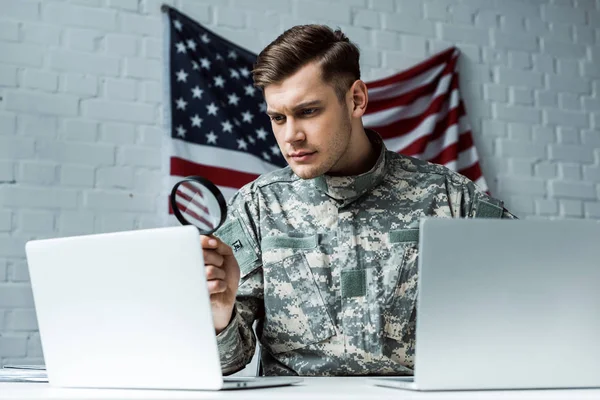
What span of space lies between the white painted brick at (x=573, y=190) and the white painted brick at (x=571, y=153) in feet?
0.33

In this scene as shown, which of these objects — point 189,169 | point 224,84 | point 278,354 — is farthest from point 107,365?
point 224,84

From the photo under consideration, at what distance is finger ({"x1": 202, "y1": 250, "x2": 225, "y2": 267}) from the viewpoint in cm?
105

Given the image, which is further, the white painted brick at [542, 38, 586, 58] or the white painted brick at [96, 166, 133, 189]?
the white painted brick at [542, 38, 586, 58]

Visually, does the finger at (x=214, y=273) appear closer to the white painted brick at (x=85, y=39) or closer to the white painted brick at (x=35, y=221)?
the white painted brick at (x=35, y=221)

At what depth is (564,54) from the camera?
3.30m

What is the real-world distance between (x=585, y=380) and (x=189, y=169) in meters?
1.91

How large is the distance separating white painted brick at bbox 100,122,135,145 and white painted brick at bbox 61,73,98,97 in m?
0.12

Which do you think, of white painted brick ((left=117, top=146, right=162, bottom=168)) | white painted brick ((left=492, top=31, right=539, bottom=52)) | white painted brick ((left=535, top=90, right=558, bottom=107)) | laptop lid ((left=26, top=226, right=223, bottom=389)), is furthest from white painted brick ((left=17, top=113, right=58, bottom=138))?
white painted brick ((left=535, top=90, right=558, bottom=107))

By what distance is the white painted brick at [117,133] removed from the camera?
2572 mm

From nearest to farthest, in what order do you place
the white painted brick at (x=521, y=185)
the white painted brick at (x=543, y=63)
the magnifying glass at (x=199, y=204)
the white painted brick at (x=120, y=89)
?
1. the magnifying glass at (x=199, y=204)
2. the white painted brick at (x=120, y=89)
3. the white painted brick at (x=521, y=185)
4. the white painted brick at (x=543, y=63)

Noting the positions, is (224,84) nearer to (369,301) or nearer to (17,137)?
(17,137)

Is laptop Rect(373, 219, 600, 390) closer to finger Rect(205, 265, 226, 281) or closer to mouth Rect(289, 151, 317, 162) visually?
finger Rect(205, 265, 226, 281)

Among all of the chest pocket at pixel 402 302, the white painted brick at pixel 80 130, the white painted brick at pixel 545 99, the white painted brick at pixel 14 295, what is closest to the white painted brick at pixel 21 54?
the white painted brick at pixel 80 130

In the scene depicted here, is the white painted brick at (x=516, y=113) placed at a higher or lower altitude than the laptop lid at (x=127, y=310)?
higher
